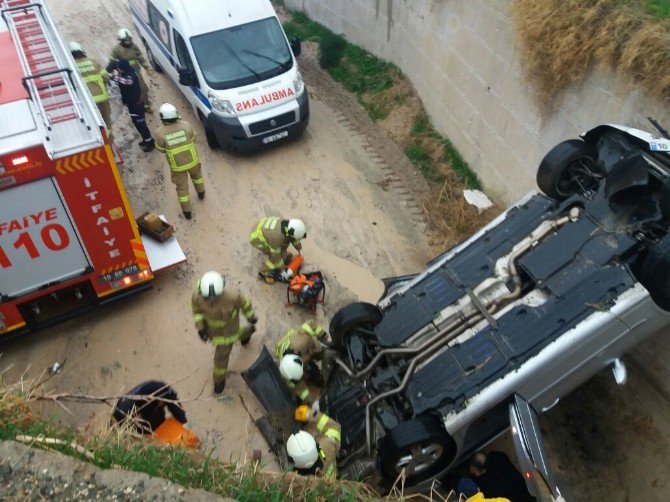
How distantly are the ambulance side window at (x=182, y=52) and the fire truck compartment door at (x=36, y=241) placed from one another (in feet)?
14.7

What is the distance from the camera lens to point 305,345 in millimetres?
5555

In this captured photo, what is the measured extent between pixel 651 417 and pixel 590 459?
74 centimetres

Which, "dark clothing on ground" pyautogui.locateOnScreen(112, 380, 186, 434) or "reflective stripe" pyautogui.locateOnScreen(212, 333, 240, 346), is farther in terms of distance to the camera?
"reflective stripe" pyautogui.locateOnScreen(212, 333, 240, 346)

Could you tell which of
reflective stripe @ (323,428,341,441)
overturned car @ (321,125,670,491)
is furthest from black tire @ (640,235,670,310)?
reflective stripe @ (323,428,341,441)

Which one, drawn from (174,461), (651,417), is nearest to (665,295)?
(651,417)

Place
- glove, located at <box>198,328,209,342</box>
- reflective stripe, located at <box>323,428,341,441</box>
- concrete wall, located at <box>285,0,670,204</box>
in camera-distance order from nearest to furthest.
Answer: reflective stripe, located at <box>323,428,341,441</box>, glove, located at <box>198,328,209,342</box>, concrete wall, located at <box>285,0,670,204</box>

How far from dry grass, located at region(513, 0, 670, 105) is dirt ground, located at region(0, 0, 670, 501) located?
259 cm

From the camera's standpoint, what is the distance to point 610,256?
14.9ft

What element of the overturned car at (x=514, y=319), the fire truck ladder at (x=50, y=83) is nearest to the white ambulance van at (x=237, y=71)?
the fire truck ladder at (x=50, y=83)

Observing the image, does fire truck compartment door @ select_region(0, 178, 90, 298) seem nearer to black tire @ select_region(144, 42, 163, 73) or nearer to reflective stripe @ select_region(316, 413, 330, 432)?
reflective stripe @ select_region(316, 413, 330, 432)

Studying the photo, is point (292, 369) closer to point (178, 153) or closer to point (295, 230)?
point (295, 230)

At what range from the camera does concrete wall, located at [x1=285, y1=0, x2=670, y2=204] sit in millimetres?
6332

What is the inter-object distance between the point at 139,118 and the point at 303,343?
5.84 metres

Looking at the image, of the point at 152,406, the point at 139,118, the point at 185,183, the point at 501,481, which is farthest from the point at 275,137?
the point at 501,481
